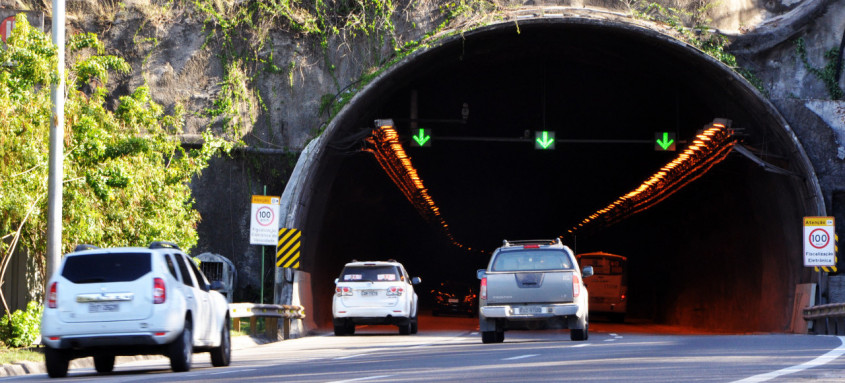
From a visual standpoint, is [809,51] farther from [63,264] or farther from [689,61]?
[63,264]

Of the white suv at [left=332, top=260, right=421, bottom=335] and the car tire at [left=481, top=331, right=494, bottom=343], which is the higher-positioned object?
the white suv at [left=332, top=260, right=421, bottom=335]

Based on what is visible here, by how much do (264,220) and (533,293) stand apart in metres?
6.98

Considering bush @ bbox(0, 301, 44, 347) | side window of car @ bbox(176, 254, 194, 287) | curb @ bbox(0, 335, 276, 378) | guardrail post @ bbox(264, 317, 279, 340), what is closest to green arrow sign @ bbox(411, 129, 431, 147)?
guardrail post @ bbox(264, 317, 279, 340)

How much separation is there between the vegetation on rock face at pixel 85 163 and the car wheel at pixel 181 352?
16.4 ft

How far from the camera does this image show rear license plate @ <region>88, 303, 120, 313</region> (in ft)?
49.8

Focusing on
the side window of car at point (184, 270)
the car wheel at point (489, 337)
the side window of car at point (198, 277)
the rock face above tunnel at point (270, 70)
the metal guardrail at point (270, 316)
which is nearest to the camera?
the side window of car at point (184, 270)

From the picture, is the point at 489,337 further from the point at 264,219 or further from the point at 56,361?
the point at 56,361

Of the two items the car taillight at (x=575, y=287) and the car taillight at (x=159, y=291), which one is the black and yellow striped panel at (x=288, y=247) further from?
the car taillight at (x=159, y=291)

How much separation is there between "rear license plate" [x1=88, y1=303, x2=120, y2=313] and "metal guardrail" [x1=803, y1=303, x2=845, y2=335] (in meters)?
17.2

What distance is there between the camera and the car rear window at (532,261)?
22812 mm

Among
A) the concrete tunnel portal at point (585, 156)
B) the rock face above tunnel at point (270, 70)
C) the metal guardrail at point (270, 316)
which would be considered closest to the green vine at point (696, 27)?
the rock face above tunnel at point (270, 70)

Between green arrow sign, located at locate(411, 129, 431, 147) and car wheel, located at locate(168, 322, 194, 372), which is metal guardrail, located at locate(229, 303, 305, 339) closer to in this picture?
green arrow sign, located at locate(411, 129, 431, 147)

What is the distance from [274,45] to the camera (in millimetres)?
31484

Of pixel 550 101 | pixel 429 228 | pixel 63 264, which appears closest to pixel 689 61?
pixel 550 101
